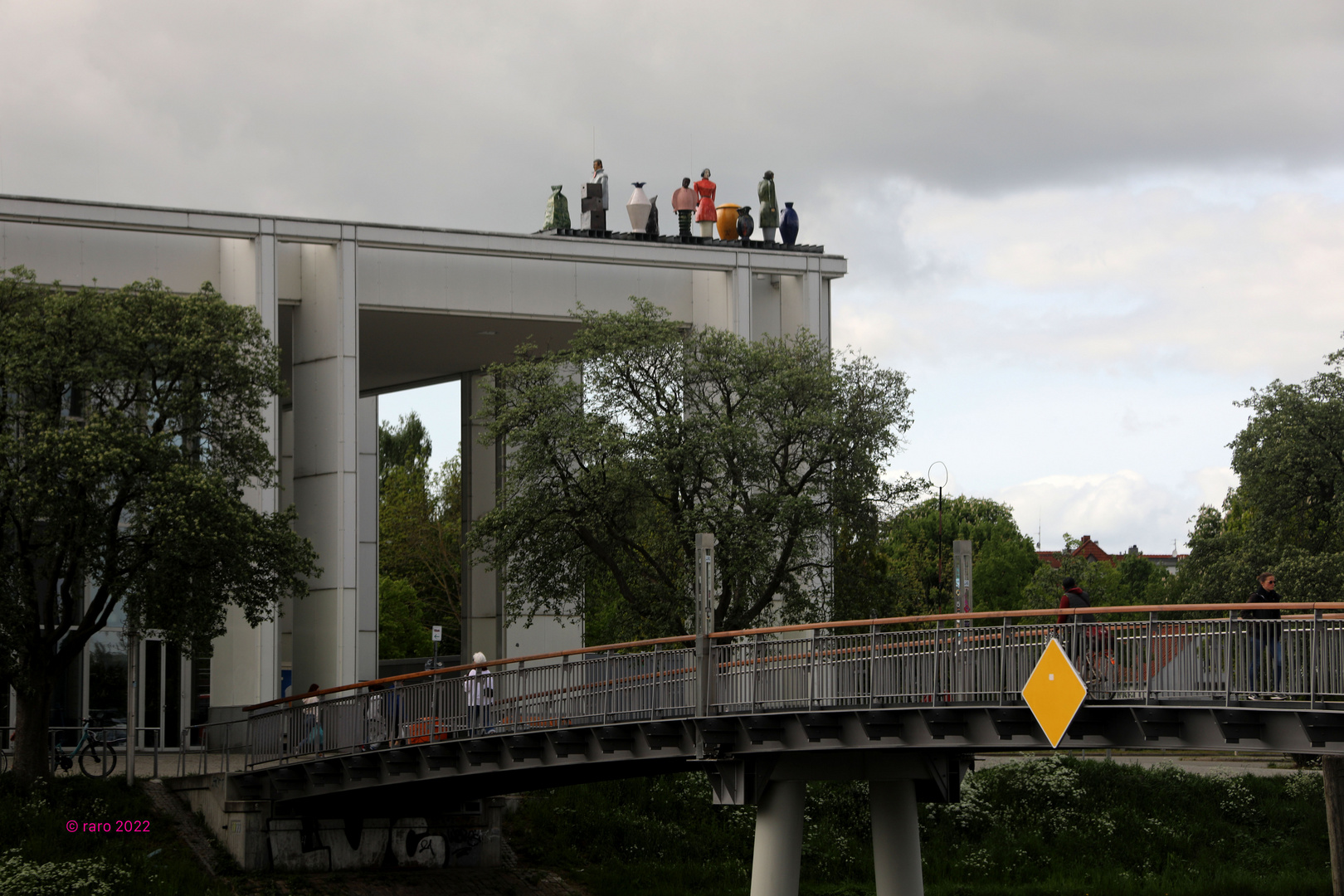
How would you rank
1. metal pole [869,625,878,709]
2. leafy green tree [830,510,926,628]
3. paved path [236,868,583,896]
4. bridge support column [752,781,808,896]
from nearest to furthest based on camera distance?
metal pole [869,625,878,709], bridge support column [752,781,808,896], paved path [236,868,583,896], leafy green tree [830,510,926,628]

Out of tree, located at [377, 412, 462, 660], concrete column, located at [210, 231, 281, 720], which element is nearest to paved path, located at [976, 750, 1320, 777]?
concrete column, located at [210, 231, 281, 720]

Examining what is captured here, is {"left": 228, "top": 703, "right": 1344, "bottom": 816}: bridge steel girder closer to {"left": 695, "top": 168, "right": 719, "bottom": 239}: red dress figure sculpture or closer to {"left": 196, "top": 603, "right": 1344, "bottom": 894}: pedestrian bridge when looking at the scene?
{"left": 196, "top": 603, "right": 1344, "bottom": 894}: pedestrian bridge

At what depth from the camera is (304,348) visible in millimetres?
40219

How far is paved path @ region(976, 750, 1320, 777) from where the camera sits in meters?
42.0

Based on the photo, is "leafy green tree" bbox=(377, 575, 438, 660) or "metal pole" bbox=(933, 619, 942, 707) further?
"leafy green tree" bbox=(377, 575, 438, 660)

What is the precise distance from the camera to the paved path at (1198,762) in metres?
42.0

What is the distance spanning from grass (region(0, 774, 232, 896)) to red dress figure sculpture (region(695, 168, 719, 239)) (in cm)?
2183

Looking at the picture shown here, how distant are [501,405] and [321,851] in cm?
1017

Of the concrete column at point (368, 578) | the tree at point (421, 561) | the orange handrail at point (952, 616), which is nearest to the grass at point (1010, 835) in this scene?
the orange handrail at point (952, 616)

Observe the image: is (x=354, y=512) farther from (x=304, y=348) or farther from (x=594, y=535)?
(x=594, y=535)

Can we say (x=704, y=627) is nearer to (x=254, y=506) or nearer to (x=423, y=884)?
(x=423, y=884)

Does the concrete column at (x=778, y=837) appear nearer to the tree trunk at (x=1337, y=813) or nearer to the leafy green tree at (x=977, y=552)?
the tree trunk at (x=1337, y=813)

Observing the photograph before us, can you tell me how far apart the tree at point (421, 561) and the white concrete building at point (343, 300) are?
1160 inches

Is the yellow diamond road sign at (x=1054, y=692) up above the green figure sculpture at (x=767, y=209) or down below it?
below
